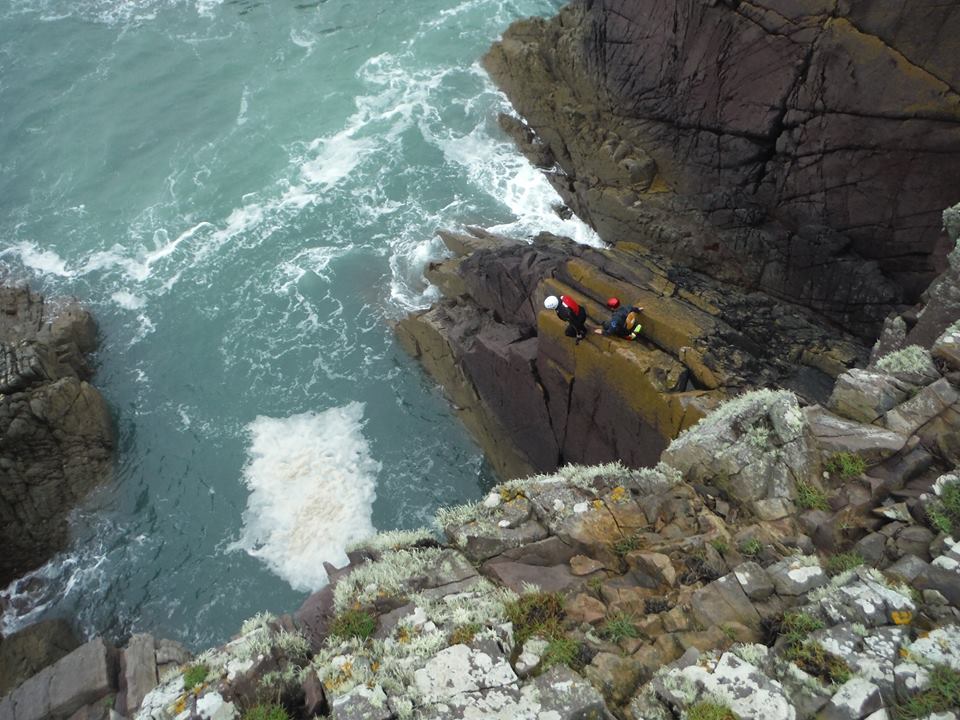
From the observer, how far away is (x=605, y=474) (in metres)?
12.3

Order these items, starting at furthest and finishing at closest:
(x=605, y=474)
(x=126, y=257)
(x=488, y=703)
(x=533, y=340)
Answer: (x=126, y=257)
(x=533, y=340)
(x=605, y=474)
(x=488, y=703)

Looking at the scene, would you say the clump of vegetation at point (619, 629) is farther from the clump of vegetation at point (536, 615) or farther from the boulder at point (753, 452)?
the boulder at point (753, 452)

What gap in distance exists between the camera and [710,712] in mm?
7402

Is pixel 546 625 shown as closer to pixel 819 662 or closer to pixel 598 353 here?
pixel 819 662

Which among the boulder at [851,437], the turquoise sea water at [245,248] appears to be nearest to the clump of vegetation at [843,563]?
the boulder at [851,437]

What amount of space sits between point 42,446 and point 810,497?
25.2 metres

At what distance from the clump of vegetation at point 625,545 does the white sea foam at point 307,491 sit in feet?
41.6

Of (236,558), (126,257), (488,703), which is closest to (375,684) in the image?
(488,703)

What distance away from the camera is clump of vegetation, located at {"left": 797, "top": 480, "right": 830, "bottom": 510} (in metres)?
10.4

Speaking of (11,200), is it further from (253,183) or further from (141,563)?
(141,563)

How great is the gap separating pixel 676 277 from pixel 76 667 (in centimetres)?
1918

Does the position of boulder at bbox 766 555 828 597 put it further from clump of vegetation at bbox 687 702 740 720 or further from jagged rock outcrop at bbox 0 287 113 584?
jagged rock outcrop at bbox 0 287 113 584

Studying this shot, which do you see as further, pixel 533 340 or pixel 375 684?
pixel 533 340

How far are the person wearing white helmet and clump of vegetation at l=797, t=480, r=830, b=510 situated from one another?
820 cm
